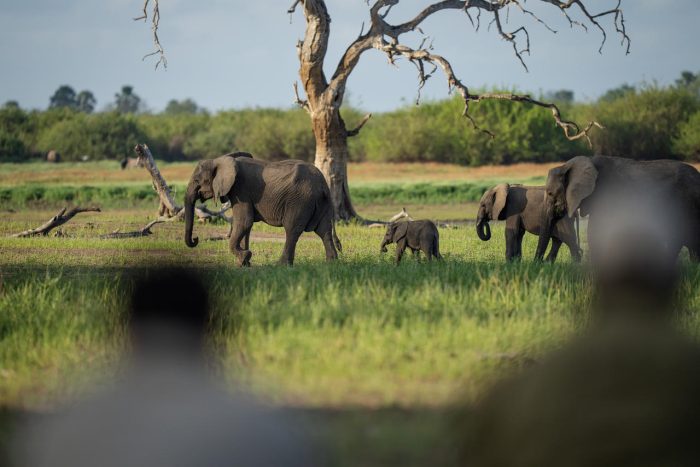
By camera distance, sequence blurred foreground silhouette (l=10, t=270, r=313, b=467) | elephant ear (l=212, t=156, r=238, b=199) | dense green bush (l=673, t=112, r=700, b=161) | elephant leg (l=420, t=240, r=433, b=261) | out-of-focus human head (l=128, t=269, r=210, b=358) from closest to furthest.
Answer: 1. blurred foreground silhouette (l=10, t=270, r=313, b=467)
2. out-of-focus human head (l=128, t=269, r=210, b=358)
3. elephant ear (l=212, t=156, r=238, b=199)
4. elephant leg (l=420, t=240, r=433, b=261)
5. dense green bush (l=673, t=112, r=700, b=161)

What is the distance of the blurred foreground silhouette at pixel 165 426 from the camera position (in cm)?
552

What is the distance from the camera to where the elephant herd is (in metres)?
12.6

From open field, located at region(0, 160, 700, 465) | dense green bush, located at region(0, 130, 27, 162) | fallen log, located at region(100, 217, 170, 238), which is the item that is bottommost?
open field, located at region(0, 160, 700, 465)

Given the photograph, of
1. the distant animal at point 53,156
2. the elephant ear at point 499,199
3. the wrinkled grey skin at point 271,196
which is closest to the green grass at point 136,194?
the wrinkled grey skin at point 271,196

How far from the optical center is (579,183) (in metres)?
12.5

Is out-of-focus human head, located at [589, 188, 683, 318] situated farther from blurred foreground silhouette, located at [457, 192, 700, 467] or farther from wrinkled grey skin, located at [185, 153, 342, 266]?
wrinkled grey skin, located at [185, 153, 342, 266]

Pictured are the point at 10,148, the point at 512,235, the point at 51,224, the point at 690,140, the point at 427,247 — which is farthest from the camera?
the point at 10,148

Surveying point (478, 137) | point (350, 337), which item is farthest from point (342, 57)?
point (478, 137)

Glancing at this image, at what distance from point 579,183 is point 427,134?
40904 millimetres

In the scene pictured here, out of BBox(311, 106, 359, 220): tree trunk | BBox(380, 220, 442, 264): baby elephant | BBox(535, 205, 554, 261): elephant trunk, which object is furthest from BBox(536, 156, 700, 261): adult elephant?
BBox(311, 106, 359, 220): tree trunk

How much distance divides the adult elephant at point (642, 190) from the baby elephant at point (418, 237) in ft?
5.43

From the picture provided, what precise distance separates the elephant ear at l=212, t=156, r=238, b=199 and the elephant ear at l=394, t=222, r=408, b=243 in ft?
8.51

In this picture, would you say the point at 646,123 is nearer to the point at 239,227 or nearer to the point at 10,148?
the point at 10,148

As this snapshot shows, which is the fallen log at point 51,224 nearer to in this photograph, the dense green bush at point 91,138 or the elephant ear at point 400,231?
the elephant ear at point 400,231
